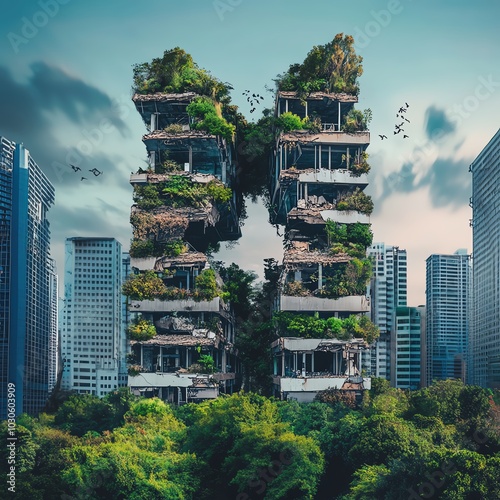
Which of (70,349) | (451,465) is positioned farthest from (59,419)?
(70,349)

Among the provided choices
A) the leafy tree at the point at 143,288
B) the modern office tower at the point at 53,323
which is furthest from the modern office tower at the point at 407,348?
the leafy tree at the point at 143,288

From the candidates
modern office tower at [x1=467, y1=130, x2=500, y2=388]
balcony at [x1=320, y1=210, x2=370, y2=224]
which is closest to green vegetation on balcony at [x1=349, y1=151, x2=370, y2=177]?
balcony at [x1=320, y1=210, x2=370, y2=224]

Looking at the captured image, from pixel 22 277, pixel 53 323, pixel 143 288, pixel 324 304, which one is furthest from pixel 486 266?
pixel 53 323

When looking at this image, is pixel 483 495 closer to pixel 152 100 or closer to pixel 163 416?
pixel 163 416

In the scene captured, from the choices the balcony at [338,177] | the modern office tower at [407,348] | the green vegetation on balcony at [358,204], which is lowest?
the modern office tower at [407,348]

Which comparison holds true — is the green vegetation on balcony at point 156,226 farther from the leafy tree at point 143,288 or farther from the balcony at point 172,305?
the balcony at point 172,305

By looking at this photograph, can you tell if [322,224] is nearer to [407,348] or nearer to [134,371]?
[134,371]
